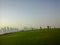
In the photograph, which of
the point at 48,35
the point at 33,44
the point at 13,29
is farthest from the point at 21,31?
the point at 48,35

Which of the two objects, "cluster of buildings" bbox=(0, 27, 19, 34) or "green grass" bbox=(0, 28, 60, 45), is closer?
"green grass" bbox=(0, 28, 60, 45)

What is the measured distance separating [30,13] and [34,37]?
45cm

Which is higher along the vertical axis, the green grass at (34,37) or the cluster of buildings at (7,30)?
the cluster of buildings at (7,30)

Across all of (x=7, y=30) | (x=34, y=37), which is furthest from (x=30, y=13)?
(x=7, y=30)

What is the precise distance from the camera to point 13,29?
2660mm

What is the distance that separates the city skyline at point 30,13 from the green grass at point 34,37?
0.13 metres

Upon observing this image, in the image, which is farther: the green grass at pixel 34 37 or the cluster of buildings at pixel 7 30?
the cluster of buildings at pixel 7 30

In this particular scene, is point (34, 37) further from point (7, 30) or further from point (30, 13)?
point (7, 30)

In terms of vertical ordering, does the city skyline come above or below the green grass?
above

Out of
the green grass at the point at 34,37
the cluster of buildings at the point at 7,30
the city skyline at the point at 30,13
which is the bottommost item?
the green grass at the point at 34,37

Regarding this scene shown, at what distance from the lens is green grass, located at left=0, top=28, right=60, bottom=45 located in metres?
2.47

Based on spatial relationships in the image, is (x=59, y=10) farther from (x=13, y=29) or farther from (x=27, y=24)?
(x=13, y=29)

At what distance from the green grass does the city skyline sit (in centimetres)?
13

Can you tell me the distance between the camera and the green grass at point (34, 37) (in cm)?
247
